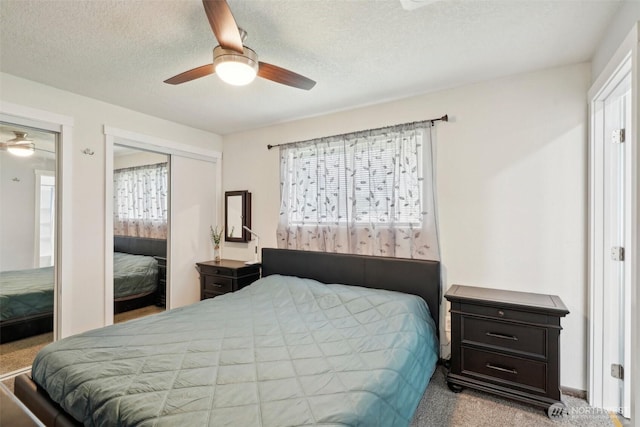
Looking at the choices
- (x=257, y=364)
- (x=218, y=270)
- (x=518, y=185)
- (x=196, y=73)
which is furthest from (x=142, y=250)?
(x=518, y=185)

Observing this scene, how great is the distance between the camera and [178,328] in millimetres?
2045

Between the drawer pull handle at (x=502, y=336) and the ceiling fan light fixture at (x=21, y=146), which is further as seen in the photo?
the ceiling fan light fixture at (x=21, y=146)

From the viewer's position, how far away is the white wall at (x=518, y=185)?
7.47 feet

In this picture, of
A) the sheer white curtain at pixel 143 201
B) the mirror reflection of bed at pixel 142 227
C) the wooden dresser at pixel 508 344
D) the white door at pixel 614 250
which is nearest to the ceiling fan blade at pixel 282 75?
the wooden dresser at pixel 508 344

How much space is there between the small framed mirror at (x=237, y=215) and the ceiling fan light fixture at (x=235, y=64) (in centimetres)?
224

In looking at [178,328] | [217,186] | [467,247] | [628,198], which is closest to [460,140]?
[467,247]

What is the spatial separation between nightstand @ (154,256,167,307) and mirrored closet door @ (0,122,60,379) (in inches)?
50.6

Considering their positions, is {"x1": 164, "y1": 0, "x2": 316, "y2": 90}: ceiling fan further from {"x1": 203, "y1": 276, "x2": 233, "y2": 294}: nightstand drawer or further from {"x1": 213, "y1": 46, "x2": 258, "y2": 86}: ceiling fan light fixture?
{"x1": 203, "y1": 276, "x2": 233, "y2": 294}: nightstand drawer

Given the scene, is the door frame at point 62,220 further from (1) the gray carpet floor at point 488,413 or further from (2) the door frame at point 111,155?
(1) the gray carpet floor at point 488,413

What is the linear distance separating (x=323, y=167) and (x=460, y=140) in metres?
1.37

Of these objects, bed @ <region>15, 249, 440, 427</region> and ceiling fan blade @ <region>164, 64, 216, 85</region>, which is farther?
ceiling fan blade @ <region>164, 64, 216, 85</region>

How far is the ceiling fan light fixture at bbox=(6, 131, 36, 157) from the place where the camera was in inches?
103

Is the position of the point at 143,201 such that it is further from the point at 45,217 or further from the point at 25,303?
the point at 25,303

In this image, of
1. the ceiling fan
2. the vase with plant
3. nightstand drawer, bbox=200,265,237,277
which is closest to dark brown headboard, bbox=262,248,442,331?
nightstand drawer, bbox=200,265,237,277
